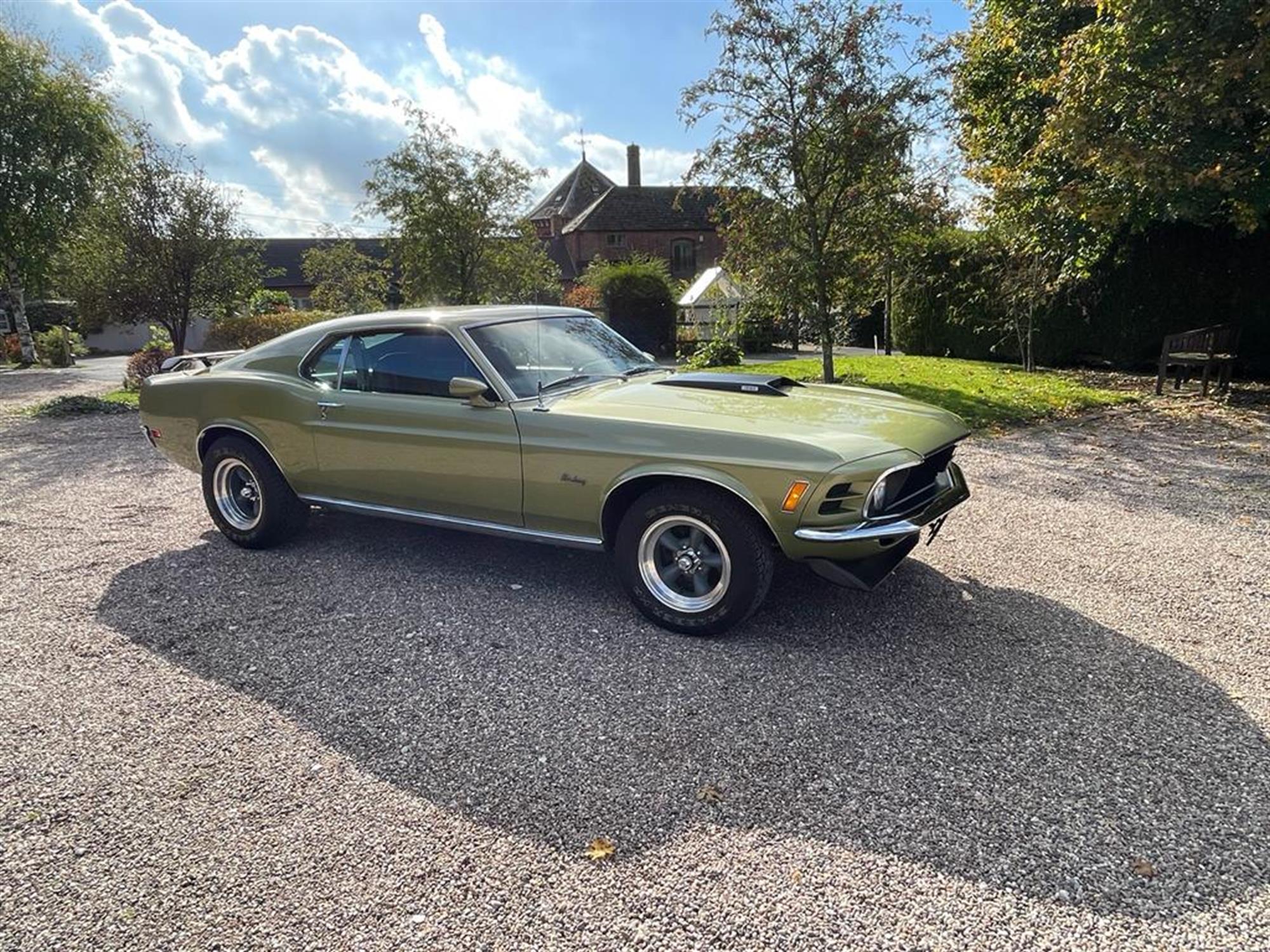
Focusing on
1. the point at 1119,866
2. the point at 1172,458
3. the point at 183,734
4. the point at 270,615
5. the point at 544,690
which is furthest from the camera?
the point at 1172,458

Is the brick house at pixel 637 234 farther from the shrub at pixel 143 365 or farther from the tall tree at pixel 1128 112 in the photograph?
the tall tree at pixel 1128 112

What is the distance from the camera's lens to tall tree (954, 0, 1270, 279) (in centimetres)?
750

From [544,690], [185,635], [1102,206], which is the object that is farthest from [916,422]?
[1102,206]

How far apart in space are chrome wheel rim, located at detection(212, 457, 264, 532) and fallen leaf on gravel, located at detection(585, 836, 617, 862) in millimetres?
3707

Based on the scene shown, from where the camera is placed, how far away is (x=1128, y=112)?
8.59 meters

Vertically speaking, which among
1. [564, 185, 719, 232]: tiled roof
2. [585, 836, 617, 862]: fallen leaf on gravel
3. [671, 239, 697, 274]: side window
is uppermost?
[564, 185, 719, 232]: tiled roof

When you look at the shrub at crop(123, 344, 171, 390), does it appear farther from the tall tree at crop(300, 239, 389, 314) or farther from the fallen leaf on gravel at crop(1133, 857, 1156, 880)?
the fallen leaf on gravel at crop(1133, 857, 1156, 880)

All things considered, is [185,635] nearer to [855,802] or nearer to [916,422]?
[855,802]

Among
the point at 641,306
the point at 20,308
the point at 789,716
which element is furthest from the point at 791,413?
the point at 20,308

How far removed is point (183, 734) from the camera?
9.97ft

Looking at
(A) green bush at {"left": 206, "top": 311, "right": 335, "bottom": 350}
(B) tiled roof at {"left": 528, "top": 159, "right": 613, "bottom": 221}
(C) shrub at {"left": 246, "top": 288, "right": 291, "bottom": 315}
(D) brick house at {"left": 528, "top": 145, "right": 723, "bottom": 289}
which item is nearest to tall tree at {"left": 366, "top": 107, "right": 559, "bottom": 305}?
(A) green bush at {"left": 206, "top": 311, "right": 335, "bottom": 350}

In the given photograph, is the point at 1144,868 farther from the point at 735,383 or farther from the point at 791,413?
the point at 735,383

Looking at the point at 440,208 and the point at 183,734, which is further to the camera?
the point at 440,208

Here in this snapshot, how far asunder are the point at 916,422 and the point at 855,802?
79.8 inches
